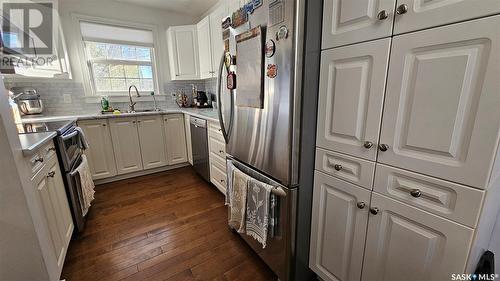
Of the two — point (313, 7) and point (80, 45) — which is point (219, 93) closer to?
point (313, 7)

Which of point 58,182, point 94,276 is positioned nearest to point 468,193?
point 94,276

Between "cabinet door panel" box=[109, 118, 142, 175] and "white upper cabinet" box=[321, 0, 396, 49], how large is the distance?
2.67m

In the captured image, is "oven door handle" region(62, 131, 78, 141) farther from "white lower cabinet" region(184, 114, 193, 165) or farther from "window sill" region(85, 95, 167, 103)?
"window sill" region(85, 95, 167, 103)

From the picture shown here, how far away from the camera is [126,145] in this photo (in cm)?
283

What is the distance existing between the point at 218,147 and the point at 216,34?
1.51m

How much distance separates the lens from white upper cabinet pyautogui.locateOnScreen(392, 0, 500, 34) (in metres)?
0.59

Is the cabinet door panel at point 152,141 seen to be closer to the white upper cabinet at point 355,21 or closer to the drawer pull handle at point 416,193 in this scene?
the white upper cabinet at point 355,21

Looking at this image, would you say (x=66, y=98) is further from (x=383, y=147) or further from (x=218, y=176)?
(x=383, y=147)

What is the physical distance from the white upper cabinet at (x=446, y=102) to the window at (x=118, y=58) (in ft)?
11.4

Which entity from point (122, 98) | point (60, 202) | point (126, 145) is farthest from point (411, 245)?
point (122, 98)

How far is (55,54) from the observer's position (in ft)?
8.48

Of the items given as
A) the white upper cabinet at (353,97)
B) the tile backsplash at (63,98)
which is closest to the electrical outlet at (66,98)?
the tile backsplash at (63,98)

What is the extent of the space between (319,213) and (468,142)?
2.41ft

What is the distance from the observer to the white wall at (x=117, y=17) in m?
2.73
